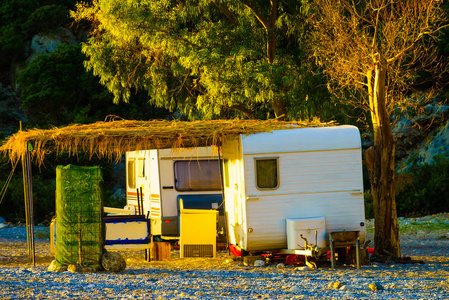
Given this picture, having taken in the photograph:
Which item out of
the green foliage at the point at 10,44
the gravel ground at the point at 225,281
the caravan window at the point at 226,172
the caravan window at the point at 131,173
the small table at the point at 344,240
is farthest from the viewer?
the green foliage at the point at 10,44

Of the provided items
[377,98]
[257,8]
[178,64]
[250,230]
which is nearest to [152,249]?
[250,230]

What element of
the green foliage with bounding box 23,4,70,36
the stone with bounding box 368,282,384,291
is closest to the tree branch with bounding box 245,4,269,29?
the stone with bounding box 368,282,384,291

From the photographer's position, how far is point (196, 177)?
13820mm

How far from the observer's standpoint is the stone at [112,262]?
991 centimetres

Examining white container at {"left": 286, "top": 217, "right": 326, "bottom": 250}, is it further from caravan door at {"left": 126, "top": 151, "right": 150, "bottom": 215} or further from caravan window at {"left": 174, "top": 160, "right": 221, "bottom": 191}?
caravan door at {"left": 126, "top": 151, "right": 150, "bottom": 215}

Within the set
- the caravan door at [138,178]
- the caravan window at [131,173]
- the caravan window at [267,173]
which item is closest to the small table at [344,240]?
the caravan window at [267,173]

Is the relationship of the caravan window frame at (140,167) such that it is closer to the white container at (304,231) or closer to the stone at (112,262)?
the stone at (112,262)

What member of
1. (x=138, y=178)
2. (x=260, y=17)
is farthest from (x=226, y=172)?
(x=260, y=17)

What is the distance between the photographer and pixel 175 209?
538 inches

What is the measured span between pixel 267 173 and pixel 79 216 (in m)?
3.11

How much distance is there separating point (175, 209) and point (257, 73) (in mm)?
4324

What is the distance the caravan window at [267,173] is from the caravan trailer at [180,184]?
290 centimetres

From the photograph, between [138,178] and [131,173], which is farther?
[131,173]

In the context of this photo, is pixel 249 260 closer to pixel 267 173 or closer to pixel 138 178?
pixel 267 173
